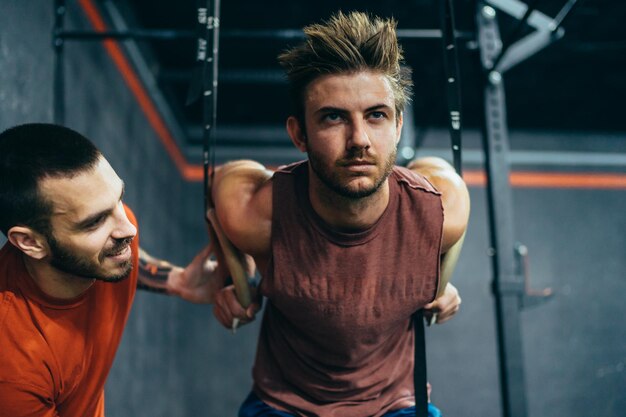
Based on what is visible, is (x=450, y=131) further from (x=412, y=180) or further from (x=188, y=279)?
(x=188, y=279)

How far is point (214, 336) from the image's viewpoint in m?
6.66

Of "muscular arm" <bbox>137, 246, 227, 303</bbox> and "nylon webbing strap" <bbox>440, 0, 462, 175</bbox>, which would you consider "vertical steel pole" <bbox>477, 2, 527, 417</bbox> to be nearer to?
"nylon webbing strap" <bbox>440, 0, 462, 175</bbox>

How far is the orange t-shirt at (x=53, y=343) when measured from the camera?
5.57ft

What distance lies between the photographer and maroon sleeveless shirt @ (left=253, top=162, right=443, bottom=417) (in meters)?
1.90

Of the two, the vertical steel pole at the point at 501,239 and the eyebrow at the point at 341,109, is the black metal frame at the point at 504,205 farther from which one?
the eyebrow at the point at 341,109

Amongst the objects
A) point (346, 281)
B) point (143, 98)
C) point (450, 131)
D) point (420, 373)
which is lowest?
point (420, 373)

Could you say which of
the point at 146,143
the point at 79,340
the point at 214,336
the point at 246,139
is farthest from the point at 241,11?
the point at 79,340

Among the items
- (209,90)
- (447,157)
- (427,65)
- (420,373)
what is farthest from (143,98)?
(420,373)

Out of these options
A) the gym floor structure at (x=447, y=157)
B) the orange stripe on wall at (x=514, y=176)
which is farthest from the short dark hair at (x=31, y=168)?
the orange stripe on wall at (x=514, y=176)

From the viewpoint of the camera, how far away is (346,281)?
74.7 inches

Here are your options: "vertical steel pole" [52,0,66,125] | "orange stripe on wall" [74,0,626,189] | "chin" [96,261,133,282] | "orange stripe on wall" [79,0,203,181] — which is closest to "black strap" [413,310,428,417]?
"chin" [96,261,133,282]

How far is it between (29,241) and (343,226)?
33.3 inches

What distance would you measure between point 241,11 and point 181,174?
2235mm

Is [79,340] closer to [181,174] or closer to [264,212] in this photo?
[264,212]
